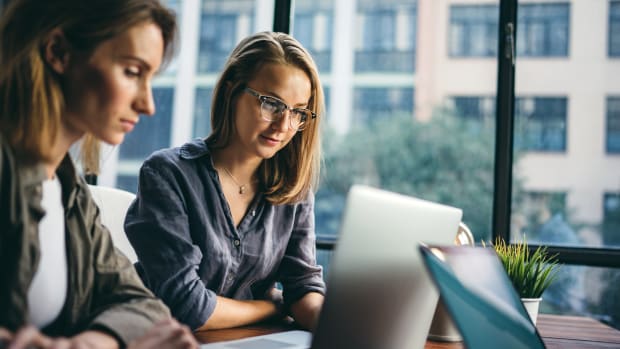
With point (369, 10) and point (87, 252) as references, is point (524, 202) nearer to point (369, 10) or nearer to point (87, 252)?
point (369, 10)

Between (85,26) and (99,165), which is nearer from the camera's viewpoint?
(85,26)

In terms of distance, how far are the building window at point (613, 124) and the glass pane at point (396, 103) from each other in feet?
1.81

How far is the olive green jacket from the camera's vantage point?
947mm

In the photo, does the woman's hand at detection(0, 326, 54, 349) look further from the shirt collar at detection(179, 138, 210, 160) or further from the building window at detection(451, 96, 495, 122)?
the building window at detection(451, 96, 495, 122)

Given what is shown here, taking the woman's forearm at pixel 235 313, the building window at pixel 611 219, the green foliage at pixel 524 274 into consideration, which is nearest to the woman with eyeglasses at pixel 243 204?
the woman's forearm at pixel 235 313

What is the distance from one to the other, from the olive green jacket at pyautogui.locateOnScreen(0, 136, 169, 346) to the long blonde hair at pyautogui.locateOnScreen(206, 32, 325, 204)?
630mm

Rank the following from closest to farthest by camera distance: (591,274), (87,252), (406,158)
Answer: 1. (87,252)
2. (591,274)
3. (406,158)

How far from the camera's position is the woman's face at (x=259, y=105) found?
168cm

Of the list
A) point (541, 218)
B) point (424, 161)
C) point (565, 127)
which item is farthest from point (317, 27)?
point (541, 218)

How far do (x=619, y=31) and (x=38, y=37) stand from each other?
2740mm

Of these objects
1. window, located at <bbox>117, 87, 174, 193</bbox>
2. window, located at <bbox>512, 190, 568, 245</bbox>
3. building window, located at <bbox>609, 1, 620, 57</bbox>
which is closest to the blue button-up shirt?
window, located at <bbox>512, 190, 568, 245</bbox>

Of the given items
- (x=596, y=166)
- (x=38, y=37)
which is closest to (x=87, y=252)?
(x=38, y=37)

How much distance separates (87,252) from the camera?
1.14 m

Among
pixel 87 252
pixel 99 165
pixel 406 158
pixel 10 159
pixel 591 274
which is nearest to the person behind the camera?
pixel 10 159
